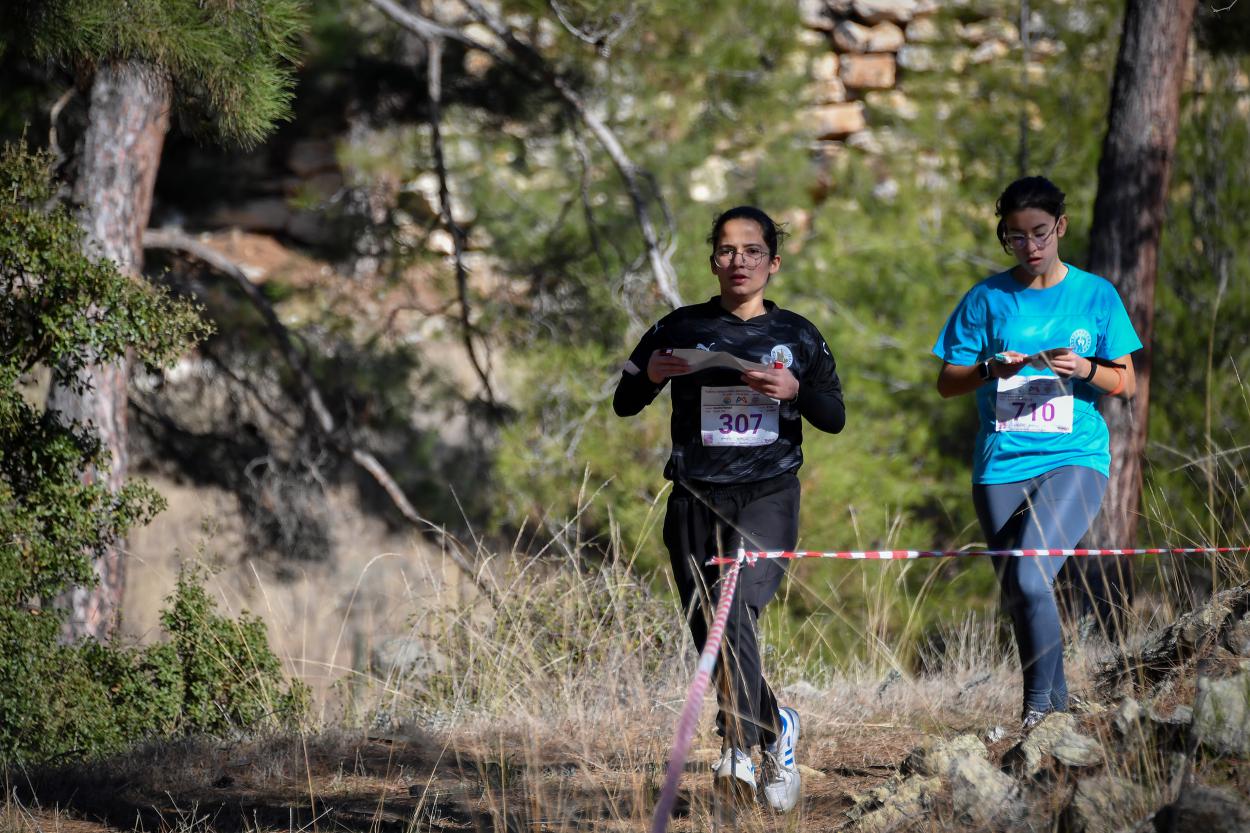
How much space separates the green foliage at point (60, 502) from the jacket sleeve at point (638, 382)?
8.10 ft

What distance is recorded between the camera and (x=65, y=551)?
5633 mm

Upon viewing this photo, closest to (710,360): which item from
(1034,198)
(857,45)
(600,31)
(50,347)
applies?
(1034,198)

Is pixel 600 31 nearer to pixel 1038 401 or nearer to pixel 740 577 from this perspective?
pixel 1038 401

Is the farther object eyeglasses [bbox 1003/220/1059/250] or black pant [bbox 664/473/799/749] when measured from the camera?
eyeglasses [bbox 1003/220/1059/250]

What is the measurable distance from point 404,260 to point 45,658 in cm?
650

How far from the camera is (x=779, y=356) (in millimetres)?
3693

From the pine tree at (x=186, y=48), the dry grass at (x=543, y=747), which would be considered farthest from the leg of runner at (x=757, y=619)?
the pine tree at (x=186, y=48)

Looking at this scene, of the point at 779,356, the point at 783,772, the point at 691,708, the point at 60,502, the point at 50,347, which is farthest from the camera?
the point at 60,502

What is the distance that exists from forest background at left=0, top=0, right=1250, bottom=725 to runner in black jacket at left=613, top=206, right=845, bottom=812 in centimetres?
550

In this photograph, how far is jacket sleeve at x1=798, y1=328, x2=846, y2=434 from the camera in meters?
3.69

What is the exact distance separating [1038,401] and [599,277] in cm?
772

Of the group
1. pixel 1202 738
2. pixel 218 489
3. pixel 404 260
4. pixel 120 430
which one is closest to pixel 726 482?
pixel 1202 738

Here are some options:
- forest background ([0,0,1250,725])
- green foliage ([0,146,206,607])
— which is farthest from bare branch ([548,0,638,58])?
green foliage ([0,146,206,607])

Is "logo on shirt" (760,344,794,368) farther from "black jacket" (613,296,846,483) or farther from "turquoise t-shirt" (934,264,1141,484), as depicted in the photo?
"turquoise t-shirt" (934,264,1141,484)
